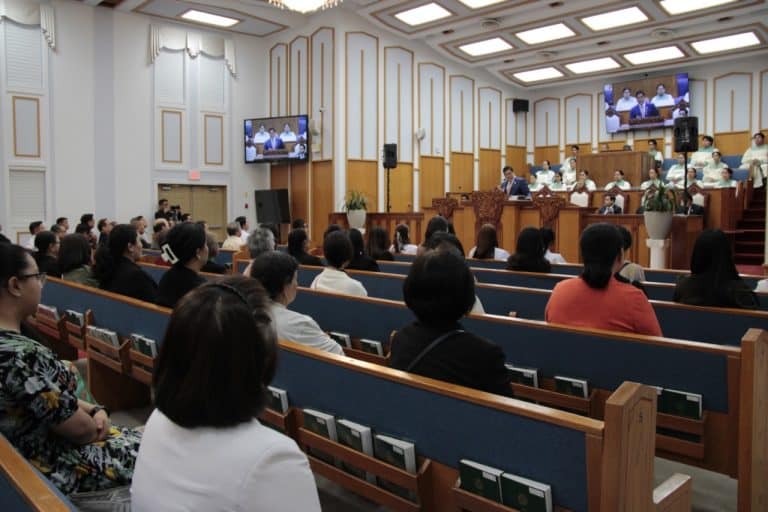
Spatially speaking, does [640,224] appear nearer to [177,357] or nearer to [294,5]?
[294,5]

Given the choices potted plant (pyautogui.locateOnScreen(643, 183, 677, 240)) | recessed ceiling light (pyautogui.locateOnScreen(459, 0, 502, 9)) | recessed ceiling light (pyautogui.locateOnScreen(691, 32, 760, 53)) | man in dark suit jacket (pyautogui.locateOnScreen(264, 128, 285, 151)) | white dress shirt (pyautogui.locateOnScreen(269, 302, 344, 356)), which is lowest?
white dress shirt (pyautogui.locateOnScreen(269, 302, 344, 356))

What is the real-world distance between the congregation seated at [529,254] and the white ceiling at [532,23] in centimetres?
724

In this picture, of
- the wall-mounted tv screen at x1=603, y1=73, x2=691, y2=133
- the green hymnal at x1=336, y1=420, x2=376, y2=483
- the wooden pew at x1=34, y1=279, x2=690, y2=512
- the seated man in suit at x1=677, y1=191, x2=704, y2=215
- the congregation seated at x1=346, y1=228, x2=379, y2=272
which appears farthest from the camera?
the wall-mounted tv screen at x1=603, y1=73, x2=691, y2=133

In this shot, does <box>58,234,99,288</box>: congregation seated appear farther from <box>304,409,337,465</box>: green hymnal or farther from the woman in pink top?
the woman in pink top

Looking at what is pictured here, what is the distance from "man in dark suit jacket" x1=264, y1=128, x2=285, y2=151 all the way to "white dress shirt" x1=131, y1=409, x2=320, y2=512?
1162 centimetres

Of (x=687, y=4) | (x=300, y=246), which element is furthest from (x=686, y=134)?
(x=300, y=246)

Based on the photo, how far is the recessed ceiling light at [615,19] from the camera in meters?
10.7

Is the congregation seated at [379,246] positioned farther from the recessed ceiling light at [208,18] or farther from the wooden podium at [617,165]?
the wooden podium at [617,165]

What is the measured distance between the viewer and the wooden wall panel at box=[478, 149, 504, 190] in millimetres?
14781

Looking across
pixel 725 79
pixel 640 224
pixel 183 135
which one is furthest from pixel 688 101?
pixel 183 135

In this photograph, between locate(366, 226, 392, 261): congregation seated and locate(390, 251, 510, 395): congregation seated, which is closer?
locate(390, 251, 510, 395): congregation seated

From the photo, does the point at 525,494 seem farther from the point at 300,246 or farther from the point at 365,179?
the point at 365,179

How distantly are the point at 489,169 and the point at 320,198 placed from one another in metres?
4.70

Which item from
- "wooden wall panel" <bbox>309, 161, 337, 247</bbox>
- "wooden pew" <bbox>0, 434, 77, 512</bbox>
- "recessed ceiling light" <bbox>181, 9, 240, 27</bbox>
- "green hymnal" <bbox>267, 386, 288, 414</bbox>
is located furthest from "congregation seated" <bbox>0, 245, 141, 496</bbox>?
"recessed ceiling light" <bbox>181, 9, 240, 27</bbox>
